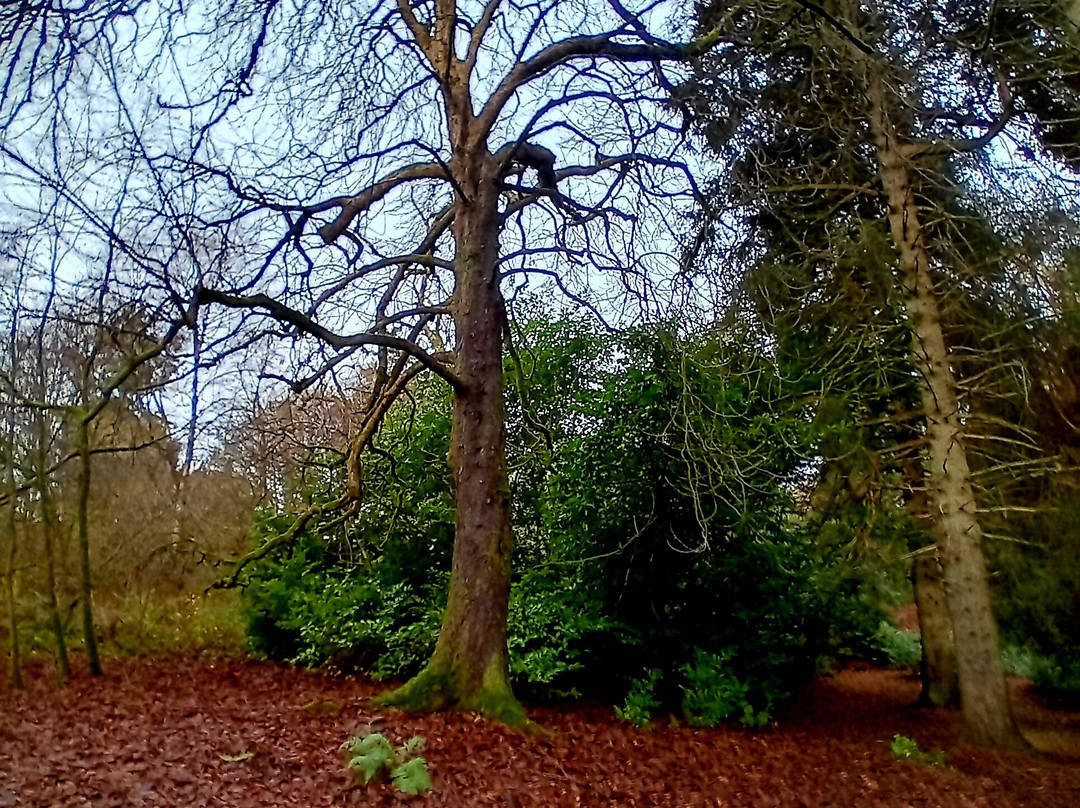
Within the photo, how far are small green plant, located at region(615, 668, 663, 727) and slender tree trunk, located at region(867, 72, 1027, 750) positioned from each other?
297 cm

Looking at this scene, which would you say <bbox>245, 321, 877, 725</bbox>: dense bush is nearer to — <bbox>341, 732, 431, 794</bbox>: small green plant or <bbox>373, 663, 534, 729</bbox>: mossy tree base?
<bbox>373, 663, 534, 729</bbox>: mossy tree base

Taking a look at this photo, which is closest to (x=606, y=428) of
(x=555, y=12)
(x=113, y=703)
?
(x=555, y=12)

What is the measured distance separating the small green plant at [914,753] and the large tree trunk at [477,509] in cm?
357

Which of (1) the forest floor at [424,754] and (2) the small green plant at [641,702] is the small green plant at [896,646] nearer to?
(1) the forest floor at [424,754]

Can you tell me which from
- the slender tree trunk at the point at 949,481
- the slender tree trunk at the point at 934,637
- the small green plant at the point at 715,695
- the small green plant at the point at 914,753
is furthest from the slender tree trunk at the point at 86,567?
the slender tree trunk at the point at 934,637

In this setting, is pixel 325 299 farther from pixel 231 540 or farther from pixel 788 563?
pixel 231 540

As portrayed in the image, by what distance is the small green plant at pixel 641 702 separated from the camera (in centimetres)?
880

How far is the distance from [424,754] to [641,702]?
386 centimetres

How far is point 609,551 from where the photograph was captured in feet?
31.7

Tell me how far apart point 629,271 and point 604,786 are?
4140 millimetres

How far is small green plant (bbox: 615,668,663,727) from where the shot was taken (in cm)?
880

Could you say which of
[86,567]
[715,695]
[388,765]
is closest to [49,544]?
[86,567]

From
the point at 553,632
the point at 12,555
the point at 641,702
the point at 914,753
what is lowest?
the point at 914,753

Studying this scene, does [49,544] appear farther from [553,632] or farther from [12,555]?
[553,632]
